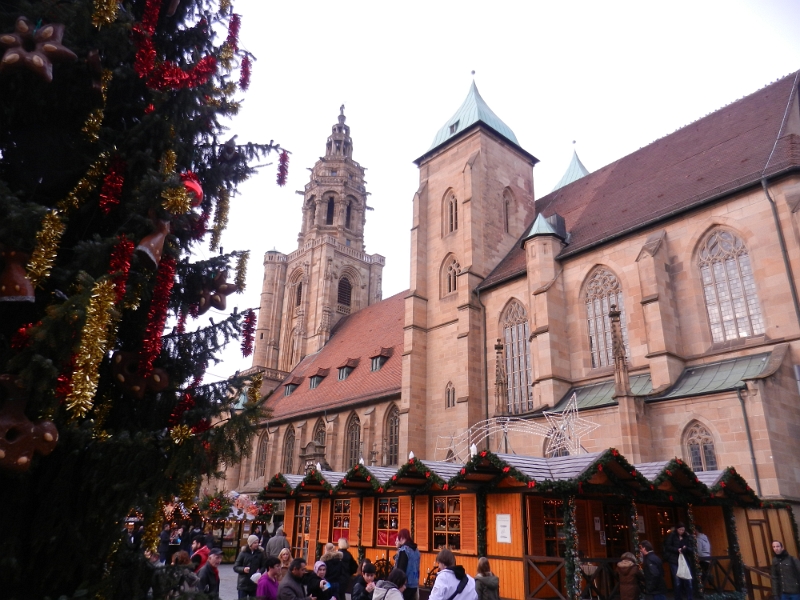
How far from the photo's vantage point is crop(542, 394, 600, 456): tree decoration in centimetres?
1802

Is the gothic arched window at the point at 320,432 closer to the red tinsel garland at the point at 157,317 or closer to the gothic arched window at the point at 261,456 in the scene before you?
the gothic arched window at the point at 261,456

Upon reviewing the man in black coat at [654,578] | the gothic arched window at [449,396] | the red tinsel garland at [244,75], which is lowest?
the man in black coat at [654,578]

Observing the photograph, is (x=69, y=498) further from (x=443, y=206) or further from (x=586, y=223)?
(x=443, y=206)

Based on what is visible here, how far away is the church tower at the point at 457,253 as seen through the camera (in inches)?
988

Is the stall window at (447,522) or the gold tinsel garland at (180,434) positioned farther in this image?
the stall window at (447,522)

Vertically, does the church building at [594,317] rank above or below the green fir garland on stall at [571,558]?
above

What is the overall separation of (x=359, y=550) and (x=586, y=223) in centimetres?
1555

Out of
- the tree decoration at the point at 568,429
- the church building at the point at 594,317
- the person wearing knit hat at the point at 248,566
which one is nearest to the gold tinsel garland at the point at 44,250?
the person wearing knit hat at the point at 248,566

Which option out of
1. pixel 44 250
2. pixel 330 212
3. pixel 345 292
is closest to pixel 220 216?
pixel 44 250

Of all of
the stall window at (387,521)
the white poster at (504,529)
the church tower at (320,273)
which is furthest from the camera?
the church tower at (320,273)

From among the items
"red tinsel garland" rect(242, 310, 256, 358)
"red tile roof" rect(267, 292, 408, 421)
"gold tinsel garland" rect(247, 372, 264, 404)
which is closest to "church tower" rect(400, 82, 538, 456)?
"red tile roof" rect(267, 292, 408, 421)

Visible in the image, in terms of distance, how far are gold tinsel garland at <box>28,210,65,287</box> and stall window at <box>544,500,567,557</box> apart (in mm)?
10898

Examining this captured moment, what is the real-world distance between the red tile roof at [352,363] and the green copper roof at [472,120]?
1080 centimetres

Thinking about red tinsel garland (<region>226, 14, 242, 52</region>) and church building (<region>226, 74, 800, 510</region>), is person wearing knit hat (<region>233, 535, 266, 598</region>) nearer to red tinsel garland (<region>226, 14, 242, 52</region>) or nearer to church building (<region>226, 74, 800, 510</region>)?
red tinsel garland (<region>226, 14, 242, 52</region>)
